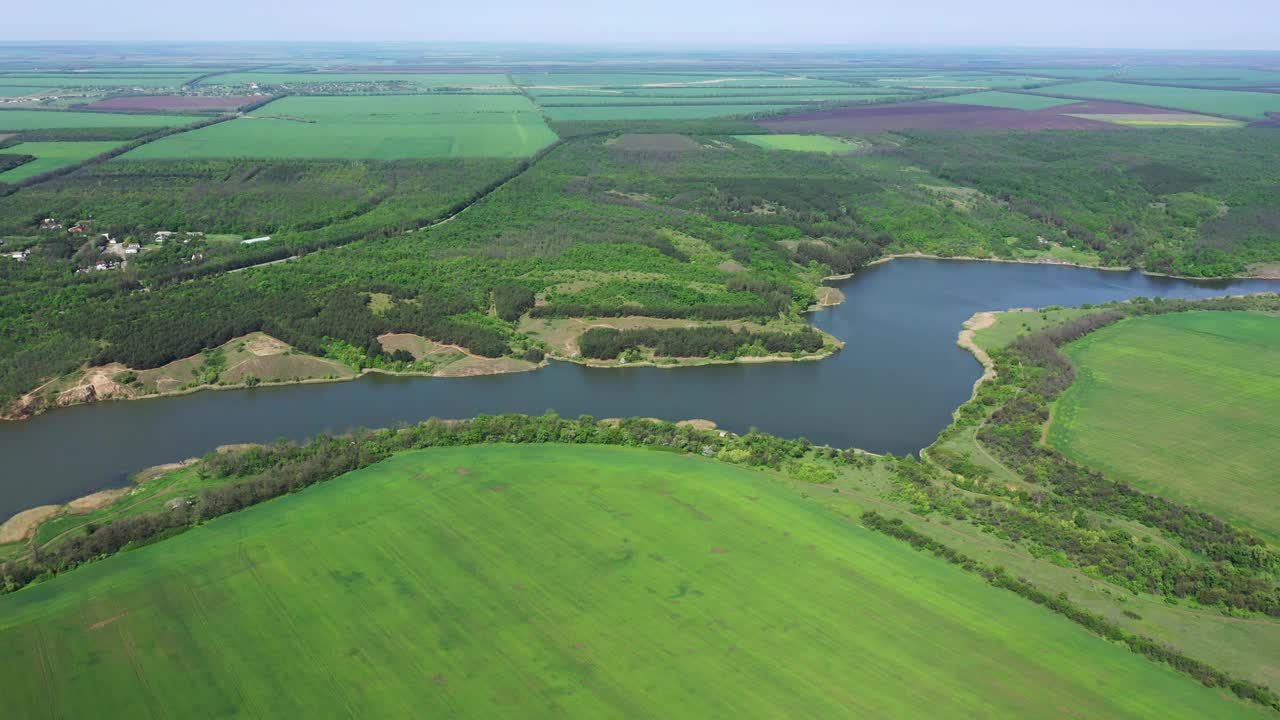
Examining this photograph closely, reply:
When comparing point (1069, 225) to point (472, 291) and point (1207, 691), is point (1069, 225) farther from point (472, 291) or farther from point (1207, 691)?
point (1207, 691)

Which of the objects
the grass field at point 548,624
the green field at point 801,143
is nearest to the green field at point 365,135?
the green field at point 801,143

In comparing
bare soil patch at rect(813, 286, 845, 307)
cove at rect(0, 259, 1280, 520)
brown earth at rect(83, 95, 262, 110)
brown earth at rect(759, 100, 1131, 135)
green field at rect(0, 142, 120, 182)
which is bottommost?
cove at rect(0, 259, 1280, 520)

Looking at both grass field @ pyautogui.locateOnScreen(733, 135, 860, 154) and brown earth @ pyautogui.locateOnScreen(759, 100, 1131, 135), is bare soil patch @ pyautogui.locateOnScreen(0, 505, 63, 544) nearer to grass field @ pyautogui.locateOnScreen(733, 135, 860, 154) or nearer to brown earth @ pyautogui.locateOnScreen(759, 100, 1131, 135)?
grass field @ pyautogui.locateOnScreen(733, 135, 860, 154)

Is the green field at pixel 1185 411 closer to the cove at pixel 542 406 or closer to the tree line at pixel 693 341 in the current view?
the cove at pixel 542 406

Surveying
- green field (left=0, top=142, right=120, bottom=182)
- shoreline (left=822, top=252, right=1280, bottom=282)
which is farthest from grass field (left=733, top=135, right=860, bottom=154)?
green field (left=0, top=142, right=120, bottom=182)

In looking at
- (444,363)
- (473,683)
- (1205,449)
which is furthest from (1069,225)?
(473,683)

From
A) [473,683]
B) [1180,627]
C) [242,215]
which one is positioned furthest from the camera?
[242,215]
